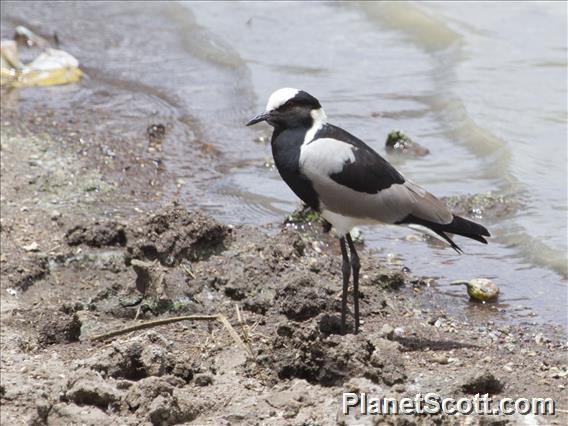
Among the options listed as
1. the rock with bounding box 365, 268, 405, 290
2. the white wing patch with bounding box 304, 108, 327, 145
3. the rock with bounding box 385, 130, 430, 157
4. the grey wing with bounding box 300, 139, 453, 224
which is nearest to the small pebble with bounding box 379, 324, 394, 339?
the grey wing with bounding box 300, 139, 453, 224

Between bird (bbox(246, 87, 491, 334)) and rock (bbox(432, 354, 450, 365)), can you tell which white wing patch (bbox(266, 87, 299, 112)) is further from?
rock (bbox(432, 354, 450, 365))

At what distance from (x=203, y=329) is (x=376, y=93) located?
5220mm

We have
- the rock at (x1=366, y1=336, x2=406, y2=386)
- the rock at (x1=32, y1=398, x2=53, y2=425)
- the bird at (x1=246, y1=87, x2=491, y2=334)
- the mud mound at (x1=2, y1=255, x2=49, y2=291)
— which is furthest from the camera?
the mud mound at (x1=2, y1=255, x2=49, y2=291)

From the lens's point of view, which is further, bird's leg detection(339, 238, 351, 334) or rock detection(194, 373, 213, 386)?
bird's leg detection(339, 238, 351, 334)

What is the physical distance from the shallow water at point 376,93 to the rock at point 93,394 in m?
2.32

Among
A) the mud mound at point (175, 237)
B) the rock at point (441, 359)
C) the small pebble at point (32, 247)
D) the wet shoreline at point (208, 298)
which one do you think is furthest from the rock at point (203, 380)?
the small pebble at point (32, 247)

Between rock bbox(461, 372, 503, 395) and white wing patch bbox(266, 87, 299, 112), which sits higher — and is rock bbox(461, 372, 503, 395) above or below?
below

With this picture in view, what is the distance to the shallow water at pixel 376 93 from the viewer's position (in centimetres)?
751

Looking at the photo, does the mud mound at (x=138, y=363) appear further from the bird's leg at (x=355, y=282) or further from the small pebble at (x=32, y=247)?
the small pebble at (x=32, y=247)

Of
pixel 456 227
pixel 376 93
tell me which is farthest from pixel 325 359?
pixel 376 93

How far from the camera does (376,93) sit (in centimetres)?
1063

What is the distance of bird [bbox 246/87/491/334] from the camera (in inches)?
236

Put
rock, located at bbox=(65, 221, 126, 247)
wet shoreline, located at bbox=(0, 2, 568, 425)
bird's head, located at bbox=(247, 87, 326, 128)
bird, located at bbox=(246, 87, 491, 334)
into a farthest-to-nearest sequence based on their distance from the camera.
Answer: rock, located at bbox=(65, 221, 126, 247)
bird's head, located at bbox=(247, 87, 326, 128)
bird, located at bbox=(246, 87, 491, 334)
wet shoreline, located at bbox=(0, 2, 568, 425)

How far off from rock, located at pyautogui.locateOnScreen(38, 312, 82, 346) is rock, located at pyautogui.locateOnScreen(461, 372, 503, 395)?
2.06 m
